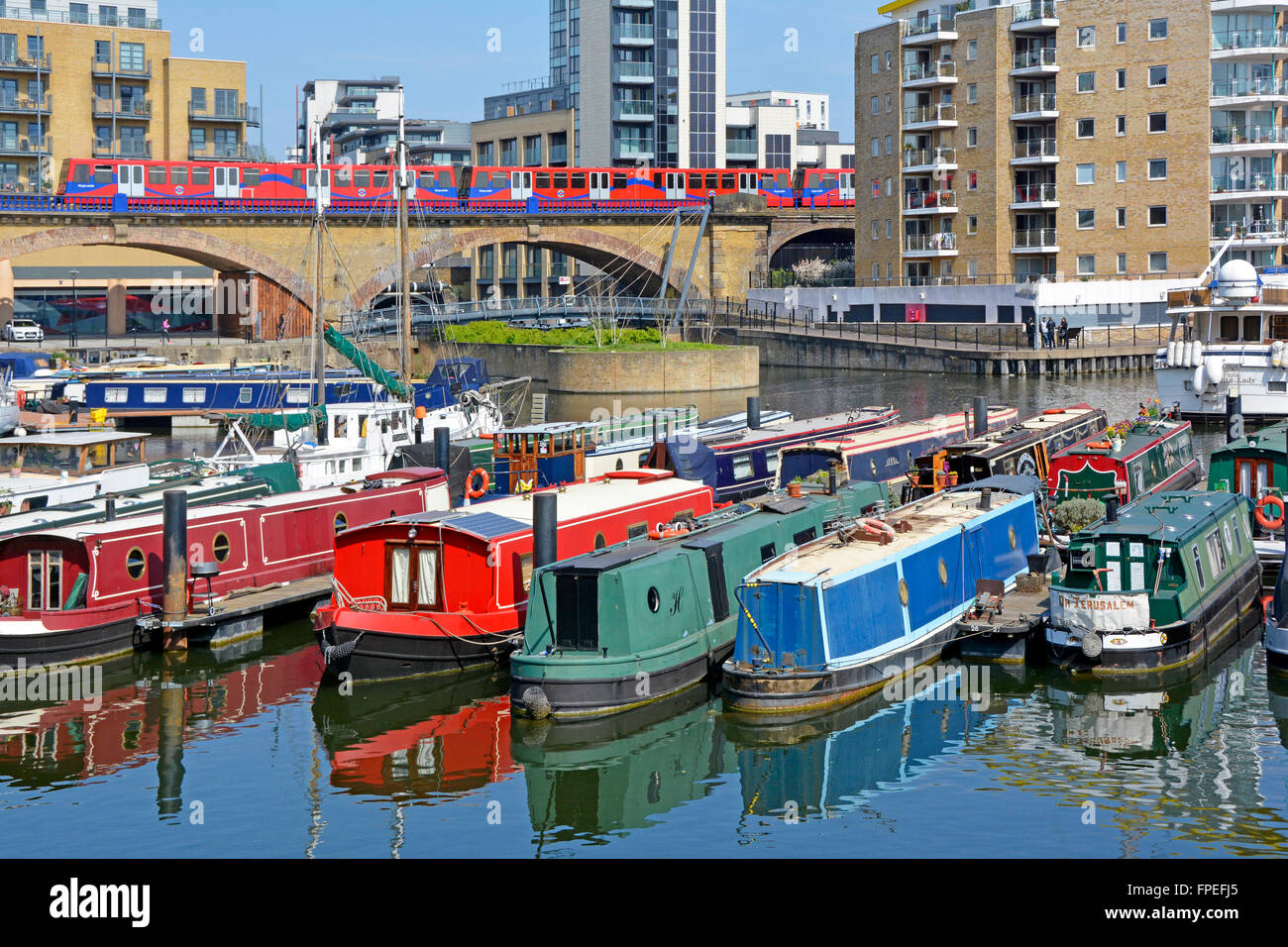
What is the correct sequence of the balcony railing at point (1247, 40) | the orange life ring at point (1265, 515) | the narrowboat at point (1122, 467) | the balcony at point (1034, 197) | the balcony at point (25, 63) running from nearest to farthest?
1. the orange life ring at point (1265, 515)
2. the narrowboat at point (1122, 467)
3. the balcony railing at point (1247, 40)
4. the balcony at point (1034, 197)
5. the balcony at point (25, 63)

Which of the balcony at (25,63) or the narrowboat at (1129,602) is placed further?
the balcony at (25,63)

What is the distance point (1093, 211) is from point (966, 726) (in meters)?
63.2

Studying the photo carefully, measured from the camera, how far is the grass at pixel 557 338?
7181cm

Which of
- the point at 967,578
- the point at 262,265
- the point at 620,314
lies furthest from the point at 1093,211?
the point at 967,578

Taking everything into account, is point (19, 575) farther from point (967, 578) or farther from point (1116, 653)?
point (1116, 653)

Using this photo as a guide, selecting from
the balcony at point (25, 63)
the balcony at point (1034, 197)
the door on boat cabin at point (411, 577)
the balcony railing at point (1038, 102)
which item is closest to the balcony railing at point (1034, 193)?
the balcony at point (1034, 197)

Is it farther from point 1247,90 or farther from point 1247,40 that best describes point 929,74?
point 1247,90

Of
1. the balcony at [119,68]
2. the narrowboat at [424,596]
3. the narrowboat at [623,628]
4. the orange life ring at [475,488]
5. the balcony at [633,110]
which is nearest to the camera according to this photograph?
the narrowboat at [623,628]

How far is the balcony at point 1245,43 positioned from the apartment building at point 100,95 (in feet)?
201

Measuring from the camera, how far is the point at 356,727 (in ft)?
74.4

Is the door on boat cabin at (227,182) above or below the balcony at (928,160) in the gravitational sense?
below

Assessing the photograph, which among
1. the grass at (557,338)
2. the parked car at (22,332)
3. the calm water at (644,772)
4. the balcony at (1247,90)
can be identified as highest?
the balcony at (1247,90)

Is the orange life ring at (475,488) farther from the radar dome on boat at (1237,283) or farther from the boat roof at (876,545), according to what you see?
the radar dome on boat at (1237,283)

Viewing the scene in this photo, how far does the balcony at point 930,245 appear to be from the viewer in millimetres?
83750
